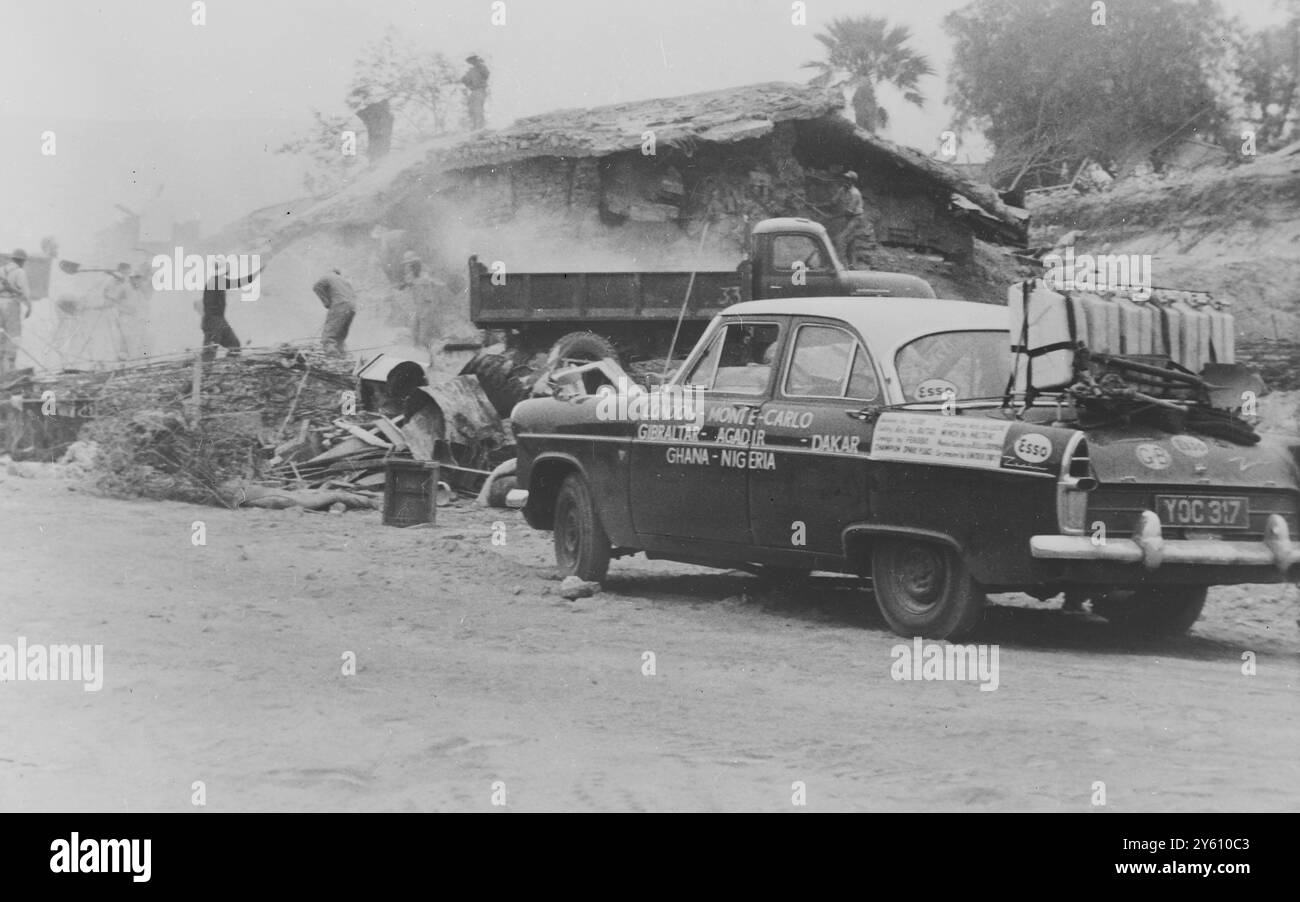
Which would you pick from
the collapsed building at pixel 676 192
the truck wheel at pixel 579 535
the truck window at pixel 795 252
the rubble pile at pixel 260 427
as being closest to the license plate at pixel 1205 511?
the truck wheel at pixel 579 535

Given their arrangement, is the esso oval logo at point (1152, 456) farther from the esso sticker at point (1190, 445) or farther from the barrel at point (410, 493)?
the barrel at point (410, 493)

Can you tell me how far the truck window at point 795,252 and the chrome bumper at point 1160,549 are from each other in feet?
29.9

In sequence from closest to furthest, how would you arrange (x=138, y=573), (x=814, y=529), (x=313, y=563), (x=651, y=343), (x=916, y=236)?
1. (x=814, y=529)
2. (x=138, y=573)
3. (x=313, y=563)
4. (x=651, y=343)
5. (x=916, y=236)

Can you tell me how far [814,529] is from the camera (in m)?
7.82

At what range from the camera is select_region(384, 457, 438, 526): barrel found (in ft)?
44.5

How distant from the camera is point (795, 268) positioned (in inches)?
610

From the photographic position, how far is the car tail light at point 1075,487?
6.71 m

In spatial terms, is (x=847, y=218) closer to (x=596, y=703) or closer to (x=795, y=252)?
(x=795, y=252)

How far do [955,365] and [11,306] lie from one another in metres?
15.1

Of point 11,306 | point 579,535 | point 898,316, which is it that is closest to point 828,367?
point 898,316

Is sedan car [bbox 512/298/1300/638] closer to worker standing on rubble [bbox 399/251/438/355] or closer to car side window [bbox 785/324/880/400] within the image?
car side window [bbox 785/324/880/400]
